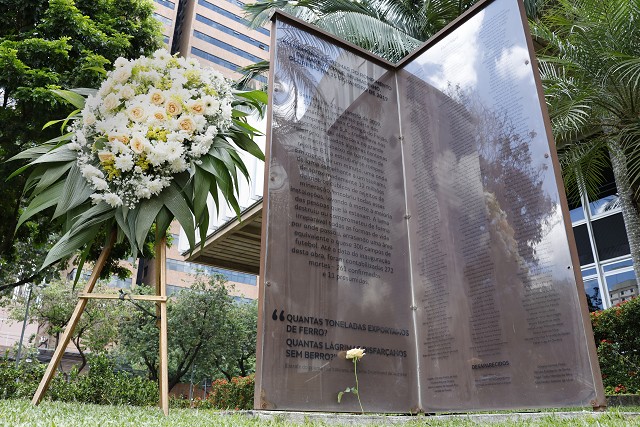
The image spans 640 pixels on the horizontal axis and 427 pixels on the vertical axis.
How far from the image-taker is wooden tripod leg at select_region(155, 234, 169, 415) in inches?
126

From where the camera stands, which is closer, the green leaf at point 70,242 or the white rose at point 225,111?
the green leaf at point 70,242

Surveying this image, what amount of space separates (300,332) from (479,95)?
2550 mm

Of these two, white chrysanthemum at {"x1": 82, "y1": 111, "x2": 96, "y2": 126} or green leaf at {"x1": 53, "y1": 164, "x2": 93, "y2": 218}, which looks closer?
green leaf at {"x1": 53, "y1": 164, "x2": 93, "y2": 218}

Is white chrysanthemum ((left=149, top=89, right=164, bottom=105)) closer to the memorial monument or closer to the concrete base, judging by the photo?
the memorial monument

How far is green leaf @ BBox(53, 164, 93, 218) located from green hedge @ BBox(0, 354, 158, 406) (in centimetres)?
469

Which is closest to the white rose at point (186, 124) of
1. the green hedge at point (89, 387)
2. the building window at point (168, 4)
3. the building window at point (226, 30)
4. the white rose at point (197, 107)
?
the white rose at point (197, 107)

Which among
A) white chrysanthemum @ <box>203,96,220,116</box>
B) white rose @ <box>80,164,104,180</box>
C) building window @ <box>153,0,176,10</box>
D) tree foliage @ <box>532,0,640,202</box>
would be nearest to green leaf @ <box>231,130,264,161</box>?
white chrysanthemum @ <box>203,96,220,116</box>

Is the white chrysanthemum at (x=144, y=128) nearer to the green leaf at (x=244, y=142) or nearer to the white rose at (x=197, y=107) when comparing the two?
the white rose at (x=197, y=107)

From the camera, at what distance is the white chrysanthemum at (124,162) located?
10.8 feet

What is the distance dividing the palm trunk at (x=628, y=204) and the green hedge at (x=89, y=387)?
8.61m

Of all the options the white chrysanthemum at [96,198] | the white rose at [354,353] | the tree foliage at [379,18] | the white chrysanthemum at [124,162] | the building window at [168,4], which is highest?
the building window at [168,4]

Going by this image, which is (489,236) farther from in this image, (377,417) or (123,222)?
(123,222)

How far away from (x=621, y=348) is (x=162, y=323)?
8377 millimetres

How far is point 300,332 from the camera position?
359cm
